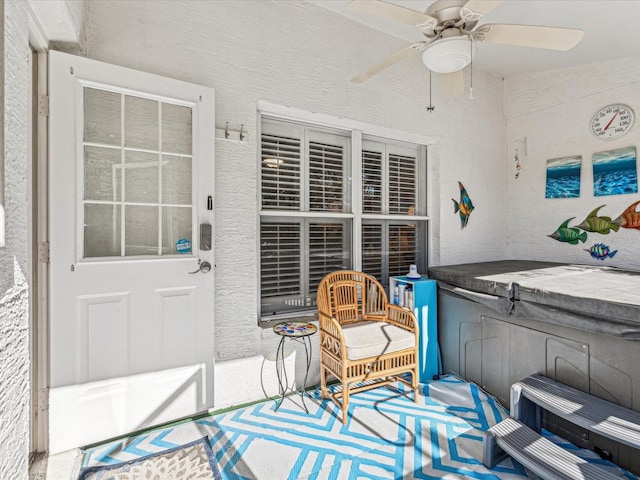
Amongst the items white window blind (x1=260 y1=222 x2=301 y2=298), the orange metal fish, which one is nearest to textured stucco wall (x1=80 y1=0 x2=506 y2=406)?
white window blind (x1=260 y1=222 x2=301 y2=298)

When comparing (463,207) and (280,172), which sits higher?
(280,172)

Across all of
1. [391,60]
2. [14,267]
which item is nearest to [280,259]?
[391,60]

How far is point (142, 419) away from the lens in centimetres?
218

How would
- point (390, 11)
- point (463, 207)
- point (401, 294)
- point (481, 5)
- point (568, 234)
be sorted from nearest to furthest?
point (481, 5) < point (390, 11) < point (401, 294) < point (568, 234) < point (463, 207)

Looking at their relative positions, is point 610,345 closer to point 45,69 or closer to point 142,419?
point 142,419

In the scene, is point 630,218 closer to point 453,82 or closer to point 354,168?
point 453,82

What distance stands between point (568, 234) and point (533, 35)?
2601 mm

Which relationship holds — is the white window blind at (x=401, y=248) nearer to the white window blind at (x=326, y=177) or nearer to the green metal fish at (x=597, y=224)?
the white window blind at (x=326, y=177)

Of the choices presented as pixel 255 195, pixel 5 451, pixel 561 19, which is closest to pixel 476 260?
pixel 561 19

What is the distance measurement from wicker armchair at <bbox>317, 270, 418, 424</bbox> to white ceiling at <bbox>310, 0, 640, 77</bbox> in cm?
209

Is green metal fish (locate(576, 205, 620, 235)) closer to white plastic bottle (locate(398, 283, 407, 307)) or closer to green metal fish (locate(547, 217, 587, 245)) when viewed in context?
green metal fish (locate(547, 217, 587, 245))

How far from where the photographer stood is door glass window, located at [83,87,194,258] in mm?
2096

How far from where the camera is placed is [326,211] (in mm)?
3107

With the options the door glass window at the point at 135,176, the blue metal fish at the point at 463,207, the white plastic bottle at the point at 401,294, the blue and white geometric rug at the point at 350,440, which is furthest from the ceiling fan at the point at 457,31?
the blue and white geometric rug at the point at 350,440
